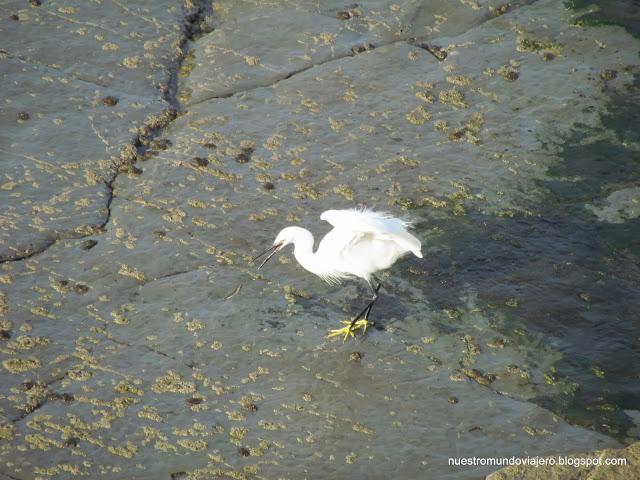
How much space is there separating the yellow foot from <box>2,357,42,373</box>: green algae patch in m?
1.67

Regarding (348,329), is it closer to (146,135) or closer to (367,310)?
(367,310)

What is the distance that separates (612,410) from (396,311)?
1.37m

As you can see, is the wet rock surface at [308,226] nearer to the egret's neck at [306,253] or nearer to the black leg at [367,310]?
the black leg at [367,310]

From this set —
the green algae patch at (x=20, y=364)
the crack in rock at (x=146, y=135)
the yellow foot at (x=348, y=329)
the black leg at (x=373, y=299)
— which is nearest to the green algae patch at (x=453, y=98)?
the black leg at (x=373, y=299)

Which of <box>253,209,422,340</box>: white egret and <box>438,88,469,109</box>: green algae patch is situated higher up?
<box>438,88,469,109</box>: green algae patch

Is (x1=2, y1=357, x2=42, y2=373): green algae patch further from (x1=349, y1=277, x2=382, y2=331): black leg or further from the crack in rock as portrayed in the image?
(x1=349, y1=277, x2=382, y2=331): black leg

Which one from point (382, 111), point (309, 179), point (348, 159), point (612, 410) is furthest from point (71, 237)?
point (612, 410)

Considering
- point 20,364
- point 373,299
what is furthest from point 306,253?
point 20,364

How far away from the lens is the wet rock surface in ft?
13.7

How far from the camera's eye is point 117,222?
5281mm

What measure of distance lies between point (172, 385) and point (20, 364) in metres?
0.85

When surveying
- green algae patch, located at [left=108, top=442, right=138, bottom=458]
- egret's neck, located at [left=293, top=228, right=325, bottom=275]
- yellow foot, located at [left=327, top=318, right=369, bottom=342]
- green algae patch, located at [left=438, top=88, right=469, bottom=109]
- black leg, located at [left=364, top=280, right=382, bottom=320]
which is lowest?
green algae patch, located at [left=108, top=442, right=138, bottom=458]

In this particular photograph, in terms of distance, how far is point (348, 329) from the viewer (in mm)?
4695

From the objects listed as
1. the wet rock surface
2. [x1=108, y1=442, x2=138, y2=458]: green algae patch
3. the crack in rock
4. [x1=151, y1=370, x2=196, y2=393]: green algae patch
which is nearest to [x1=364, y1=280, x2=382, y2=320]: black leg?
the wet rock surface
